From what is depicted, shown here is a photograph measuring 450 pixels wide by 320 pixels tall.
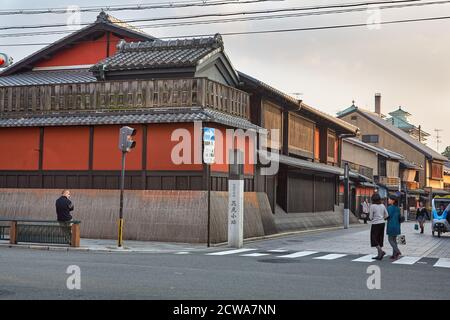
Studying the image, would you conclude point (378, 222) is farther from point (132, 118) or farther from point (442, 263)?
point (132, 118)

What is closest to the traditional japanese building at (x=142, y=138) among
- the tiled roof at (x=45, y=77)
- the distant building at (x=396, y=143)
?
the tiled roof at (x=45, y=77)

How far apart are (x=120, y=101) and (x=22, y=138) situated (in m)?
5.04

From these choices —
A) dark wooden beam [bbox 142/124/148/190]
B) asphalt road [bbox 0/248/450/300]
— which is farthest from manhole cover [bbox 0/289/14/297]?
dark wooden beam [bbox 142/124/148/190]

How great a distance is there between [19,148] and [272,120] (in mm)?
12705

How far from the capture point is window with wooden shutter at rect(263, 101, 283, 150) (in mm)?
28180

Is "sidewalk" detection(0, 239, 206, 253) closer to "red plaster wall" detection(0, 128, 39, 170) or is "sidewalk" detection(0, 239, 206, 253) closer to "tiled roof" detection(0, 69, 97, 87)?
"red plaster wall" detection(0, 128, 39, 170)

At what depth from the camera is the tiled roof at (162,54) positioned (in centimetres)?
2314

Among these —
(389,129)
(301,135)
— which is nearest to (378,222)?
(301,135)

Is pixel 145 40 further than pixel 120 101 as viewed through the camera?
Yes

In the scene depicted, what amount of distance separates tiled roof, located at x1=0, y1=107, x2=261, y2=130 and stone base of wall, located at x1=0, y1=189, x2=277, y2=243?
109 inches

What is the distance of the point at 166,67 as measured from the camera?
23219mm

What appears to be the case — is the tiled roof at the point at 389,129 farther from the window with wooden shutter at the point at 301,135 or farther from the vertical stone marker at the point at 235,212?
the vertical stone marker at the point at 235,212
